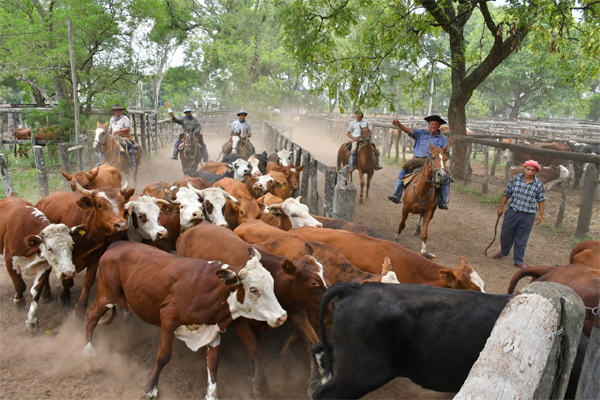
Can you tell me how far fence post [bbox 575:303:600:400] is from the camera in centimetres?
186

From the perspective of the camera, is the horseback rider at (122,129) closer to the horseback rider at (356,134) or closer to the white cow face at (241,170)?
the white cow face at (241,170)

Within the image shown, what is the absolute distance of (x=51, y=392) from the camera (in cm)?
381

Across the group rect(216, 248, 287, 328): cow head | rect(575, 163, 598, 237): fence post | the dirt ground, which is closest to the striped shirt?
rect(575, 163, 598, 237): fence post

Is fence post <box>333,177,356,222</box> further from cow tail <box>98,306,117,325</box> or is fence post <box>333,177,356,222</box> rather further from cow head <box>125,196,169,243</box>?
cow tail <box>98,306,117,325</box>

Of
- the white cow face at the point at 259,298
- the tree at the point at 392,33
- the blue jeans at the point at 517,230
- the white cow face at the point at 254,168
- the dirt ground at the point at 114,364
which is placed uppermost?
the tree at the point at 392,33

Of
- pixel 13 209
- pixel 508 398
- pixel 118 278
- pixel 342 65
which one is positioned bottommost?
pixel 118 278

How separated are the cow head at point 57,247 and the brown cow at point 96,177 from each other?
2120 millimetres

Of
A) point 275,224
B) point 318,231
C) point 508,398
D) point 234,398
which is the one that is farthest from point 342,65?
point 508,398

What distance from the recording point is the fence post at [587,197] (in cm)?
866

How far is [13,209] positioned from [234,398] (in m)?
3.97

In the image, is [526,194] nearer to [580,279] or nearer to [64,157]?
[580,279]

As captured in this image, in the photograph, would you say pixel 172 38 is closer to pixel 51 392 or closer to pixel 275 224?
pixel 275 224

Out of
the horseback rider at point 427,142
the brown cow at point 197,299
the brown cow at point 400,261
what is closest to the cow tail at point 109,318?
the brown cow at point 197,299

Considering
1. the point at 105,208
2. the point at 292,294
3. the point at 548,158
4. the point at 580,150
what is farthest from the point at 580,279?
the point at 580,150
